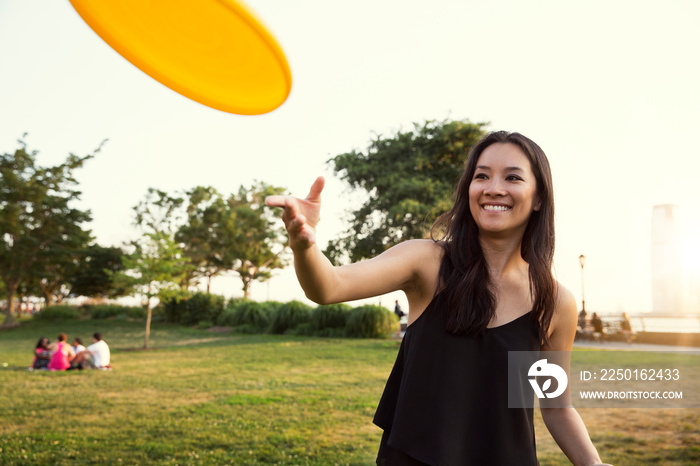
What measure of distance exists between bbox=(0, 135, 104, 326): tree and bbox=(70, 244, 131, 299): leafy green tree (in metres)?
4.65

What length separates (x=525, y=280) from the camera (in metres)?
2.06

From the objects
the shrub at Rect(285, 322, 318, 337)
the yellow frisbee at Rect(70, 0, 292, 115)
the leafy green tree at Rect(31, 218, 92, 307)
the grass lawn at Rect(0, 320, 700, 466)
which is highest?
the leafy green tree at Rect(31, 218, 92, 307)

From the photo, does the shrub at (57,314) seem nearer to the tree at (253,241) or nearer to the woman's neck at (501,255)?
the tree at (253,241)

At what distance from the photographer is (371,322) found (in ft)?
78.0

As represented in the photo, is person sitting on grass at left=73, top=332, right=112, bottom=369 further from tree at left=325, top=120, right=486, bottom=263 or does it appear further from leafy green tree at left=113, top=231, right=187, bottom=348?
tree at left=325, top=120, right=486, bottom=263

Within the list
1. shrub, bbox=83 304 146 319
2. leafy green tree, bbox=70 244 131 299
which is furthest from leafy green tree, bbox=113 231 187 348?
leafy green tree, bbox=70 244 131 299

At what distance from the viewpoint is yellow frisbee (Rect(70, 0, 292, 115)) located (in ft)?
5.12

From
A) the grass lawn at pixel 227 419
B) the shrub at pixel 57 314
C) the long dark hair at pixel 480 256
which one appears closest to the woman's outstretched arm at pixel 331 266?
the long dark hair at pixel 480 256

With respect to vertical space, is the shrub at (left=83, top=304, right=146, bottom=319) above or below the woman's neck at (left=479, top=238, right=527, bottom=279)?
below

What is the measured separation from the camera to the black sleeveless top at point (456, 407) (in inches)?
67.4

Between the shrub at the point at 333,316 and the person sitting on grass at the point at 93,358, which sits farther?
the shrub at the point at 333,316

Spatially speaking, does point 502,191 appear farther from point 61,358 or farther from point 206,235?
point 206,235

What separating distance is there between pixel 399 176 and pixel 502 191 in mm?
19686

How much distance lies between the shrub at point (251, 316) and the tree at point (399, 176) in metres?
8.38
